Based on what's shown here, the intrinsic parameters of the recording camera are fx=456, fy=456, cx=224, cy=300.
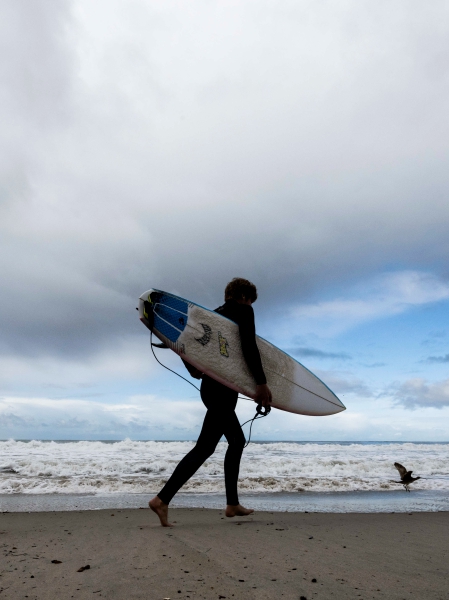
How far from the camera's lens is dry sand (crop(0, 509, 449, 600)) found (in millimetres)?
1760

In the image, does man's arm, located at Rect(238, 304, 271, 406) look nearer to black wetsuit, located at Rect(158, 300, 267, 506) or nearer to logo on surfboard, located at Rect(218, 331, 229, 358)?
black wetsuit, located at Rect(158, 300, 267, 506)

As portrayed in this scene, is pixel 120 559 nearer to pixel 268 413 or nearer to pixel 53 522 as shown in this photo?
pixel 268 413

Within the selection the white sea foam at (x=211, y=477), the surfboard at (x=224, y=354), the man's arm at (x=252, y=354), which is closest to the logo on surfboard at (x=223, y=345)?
the surfboard at (x=224, y=354)

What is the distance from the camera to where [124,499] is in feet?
19.0

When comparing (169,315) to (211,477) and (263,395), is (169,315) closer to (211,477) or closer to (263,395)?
(263,395)

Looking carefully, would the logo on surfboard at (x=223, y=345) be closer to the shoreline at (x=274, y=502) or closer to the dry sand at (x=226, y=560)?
the dry sand at (x=226, y=560)

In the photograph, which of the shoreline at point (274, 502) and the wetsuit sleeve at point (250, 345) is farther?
the shoreline at point (274, 502)

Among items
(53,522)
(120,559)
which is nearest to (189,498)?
(53,522)

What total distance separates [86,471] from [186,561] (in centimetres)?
708

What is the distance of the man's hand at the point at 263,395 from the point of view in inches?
131

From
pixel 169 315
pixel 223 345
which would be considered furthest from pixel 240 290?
pixel 169 315

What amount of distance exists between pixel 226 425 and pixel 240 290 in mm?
1036

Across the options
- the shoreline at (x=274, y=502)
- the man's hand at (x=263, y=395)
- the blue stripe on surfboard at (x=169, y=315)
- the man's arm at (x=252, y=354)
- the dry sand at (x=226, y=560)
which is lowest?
the dry sand at (x=226, y=560)

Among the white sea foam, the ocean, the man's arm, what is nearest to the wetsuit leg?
the man's arm
